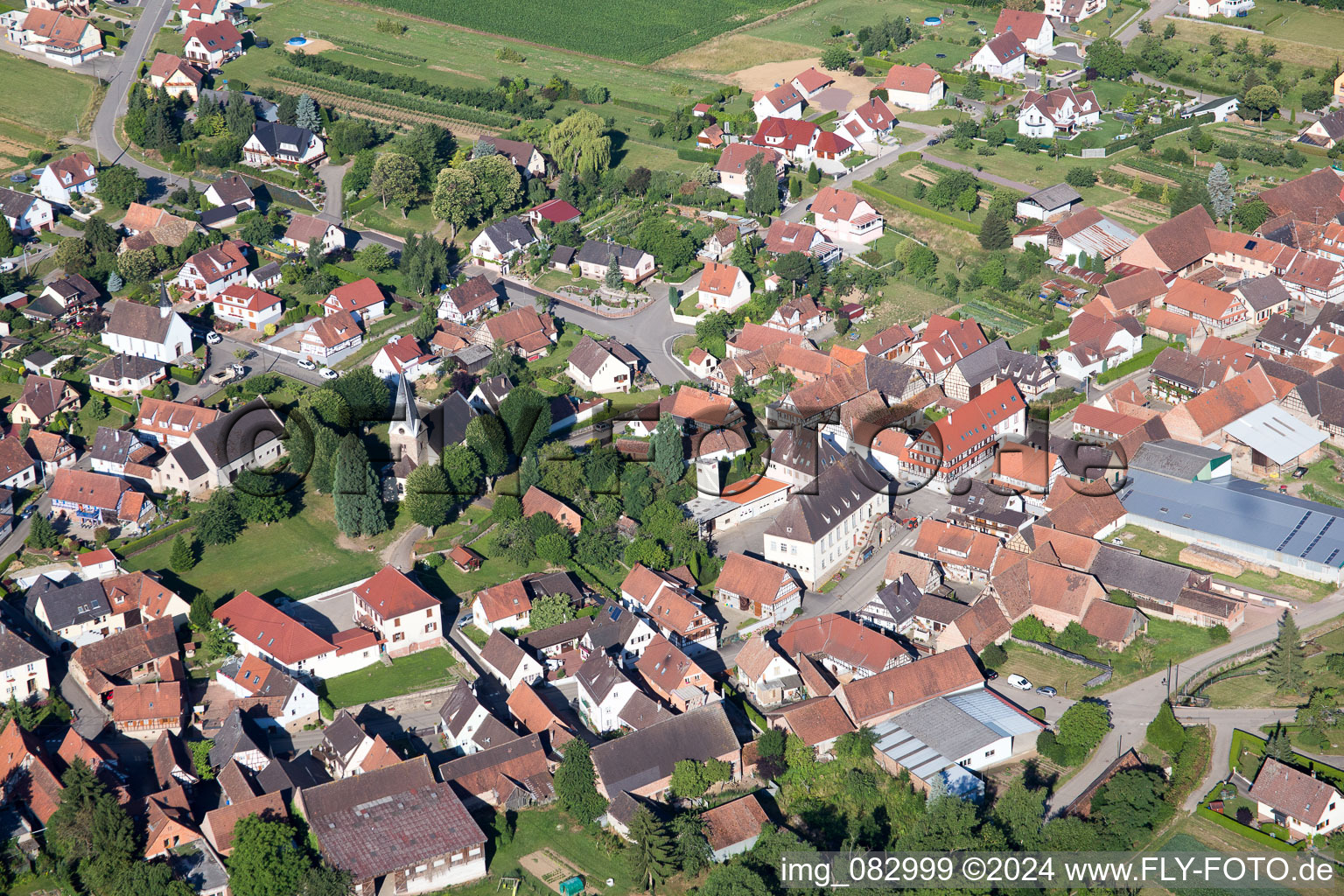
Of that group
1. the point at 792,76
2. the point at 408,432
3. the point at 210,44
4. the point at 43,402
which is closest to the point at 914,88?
the point at 792,76

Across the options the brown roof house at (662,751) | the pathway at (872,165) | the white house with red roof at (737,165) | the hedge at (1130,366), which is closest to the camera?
the brown roof house at (662,751)

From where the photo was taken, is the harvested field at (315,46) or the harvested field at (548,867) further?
the harvested field at (315,46)

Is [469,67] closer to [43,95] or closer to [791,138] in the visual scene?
[791,138]

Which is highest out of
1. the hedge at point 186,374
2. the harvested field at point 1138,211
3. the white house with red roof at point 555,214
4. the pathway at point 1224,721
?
the harvested field at point 1138,211

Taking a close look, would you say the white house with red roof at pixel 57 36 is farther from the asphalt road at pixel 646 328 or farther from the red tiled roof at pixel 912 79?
A: the red tiled roof at pixel 912 79

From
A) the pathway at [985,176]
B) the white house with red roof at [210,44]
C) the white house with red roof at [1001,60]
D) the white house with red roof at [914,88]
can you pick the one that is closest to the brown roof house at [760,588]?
the pathway at [985,176]

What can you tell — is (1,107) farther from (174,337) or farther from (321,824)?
(321,824)

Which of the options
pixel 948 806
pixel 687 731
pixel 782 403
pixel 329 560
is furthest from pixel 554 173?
pixel 948 806
